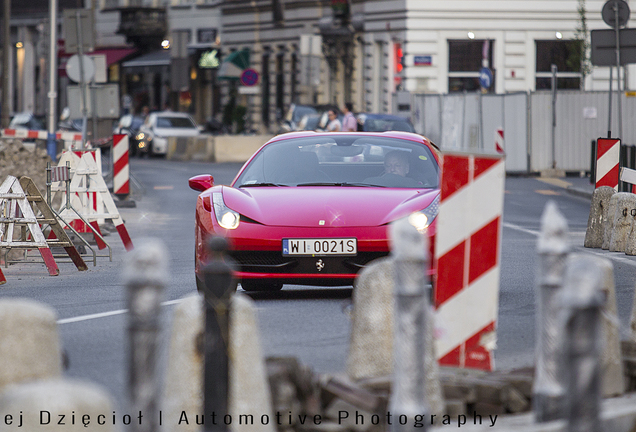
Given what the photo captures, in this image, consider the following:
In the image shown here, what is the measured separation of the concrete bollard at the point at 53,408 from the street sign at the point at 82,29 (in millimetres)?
20660

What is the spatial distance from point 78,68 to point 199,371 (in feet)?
66.7

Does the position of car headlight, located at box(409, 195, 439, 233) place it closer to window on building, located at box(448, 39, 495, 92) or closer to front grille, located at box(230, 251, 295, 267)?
front grille, located at box(230, 251, 295, 267)

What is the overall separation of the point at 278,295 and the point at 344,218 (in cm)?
103

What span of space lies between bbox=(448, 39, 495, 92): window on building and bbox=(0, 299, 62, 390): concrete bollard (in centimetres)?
3865

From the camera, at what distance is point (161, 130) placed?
45.7 metres

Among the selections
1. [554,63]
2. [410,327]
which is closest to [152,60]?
[554,63]

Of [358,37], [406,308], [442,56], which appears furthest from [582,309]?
[358,37]

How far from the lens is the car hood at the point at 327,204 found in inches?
360

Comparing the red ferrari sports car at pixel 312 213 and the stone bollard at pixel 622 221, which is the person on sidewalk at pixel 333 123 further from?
the red ferrari sports car at pixel 312 213

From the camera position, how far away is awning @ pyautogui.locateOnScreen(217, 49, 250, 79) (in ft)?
174

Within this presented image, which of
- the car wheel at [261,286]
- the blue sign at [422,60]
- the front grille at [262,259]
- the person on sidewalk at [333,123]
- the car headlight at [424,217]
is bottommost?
the person on sidewalk at [333,123]

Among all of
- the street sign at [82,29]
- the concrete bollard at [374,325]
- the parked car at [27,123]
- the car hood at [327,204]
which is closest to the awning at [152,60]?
the parked car at [27,123]

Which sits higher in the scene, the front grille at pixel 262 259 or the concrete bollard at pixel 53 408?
the concrete bollard at pixel 53 408

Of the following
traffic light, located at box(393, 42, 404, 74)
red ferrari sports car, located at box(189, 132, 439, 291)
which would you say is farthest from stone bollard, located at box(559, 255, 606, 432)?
traffic light, located at box(393, 42, 404, 74)
